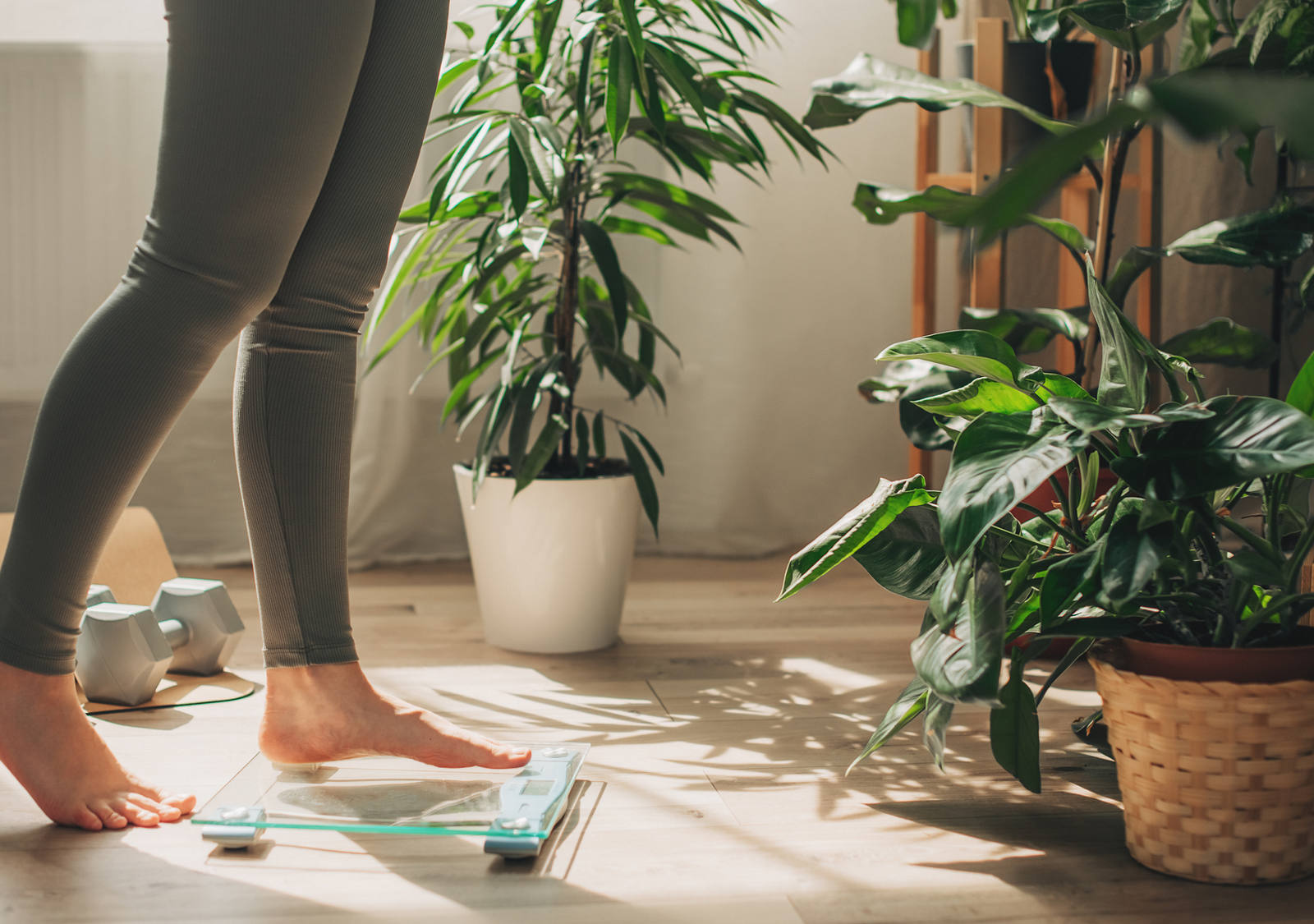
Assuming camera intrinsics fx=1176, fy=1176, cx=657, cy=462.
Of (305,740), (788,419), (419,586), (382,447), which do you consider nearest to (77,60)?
(382,447)

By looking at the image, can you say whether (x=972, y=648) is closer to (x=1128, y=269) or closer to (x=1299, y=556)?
(x=1299, y=556)

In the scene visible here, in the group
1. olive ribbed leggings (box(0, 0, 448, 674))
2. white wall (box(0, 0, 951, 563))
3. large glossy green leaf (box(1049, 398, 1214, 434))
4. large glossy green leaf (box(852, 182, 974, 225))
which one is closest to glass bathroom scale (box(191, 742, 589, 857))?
olive ribbed leggings (box(0, 0, 448, 674))

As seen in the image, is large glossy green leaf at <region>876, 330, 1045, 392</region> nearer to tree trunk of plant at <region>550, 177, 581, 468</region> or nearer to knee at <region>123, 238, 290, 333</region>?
knee at <region>123, 238, 290, 333</region>

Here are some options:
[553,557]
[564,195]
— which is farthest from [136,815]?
[564,195]

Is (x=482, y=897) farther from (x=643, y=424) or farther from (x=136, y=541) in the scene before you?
(x=643, y=424)

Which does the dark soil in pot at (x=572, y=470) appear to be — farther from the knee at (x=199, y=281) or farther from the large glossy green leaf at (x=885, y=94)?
the knee at (x=199, y=281)

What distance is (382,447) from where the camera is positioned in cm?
215

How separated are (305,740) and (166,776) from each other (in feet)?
0.56

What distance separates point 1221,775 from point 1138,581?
162 millimetres

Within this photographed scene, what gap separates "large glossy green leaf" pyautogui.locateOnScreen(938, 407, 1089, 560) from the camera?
707mm

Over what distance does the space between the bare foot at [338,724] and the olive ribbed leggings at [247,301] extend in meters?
0.02

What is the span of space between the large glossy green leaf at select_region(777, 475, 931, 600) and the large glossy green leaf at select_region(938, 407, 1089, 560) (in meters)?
0.12

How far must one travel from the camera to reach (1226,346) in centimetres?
139

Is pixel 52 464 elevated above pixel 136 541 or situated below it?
above
